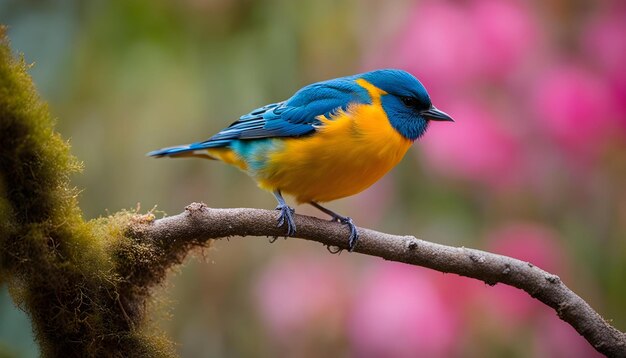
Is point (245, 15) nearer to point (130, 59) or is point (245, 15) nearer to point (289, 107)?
point (130, 59)

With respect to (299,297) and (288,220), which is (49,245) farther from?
(299,297)

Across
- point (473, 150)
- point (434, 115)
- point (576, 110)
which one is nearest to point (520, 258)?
point (473, 150)

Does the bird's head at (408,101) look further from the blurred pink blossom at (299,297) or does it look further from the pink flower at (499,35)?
the blurred pink blossom at (299,297)

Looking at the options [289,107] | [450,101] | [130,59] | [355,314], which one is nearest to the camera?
[289,107]

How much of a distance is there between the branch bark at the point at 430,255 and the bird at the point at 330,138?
356 millimetres

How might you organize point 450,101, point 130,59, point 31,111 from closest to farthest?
point 31,111 < point 450,101 < point 130,59

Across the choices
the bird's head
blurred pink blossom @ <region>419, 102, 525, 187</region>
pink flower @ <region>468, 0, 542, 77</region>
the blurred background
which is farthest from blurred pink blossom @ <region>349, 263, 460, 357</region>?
pink flower @ <region>468, 0, 542, 77</region>

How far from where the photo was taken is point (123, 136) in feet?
17.0

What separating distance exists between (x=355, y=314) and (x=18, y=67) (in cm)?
278

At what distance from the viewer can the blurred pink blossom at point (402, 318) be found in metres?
4.27

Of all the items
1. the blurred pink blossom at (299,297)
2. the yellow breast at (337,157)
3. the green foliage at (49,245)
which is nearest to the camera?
the green foliage at (49,245)

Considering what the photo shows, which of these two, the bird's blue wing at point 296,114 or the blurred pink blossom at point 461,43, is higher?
the blurred pink blossom at point 461,43

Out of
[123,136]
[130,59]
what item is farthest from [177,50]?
[123,136]

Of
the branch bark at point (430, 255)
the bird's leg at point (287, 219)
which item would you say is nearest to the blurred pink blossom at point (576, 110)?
the branch bark at point (430, 255)
